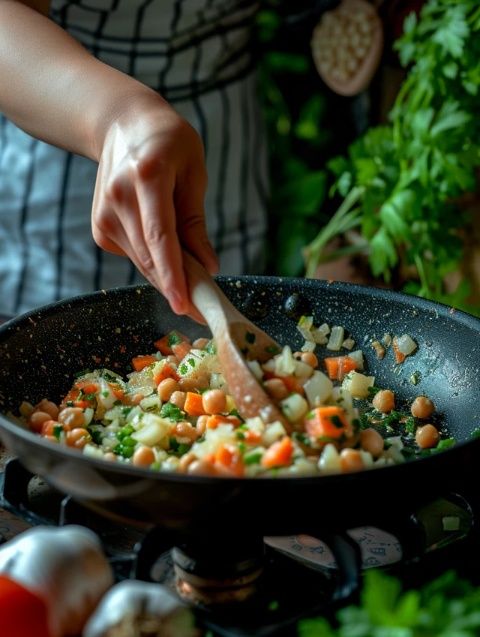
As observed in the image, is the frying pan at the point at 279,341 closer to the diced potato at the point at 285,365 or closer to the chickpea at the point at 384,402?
the chickpea at the point at 384,402

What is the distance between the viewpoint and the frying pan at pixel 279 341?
0.99 meters

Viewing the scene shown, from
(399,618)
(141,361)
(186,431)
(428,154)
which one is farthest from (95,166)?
(399,618)

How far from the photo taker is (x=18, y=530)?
1.28 m

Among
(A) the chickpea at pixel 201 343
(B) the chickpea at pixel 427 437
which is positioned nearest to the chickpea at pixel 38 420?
(A) the chickpea at pixel 201 343

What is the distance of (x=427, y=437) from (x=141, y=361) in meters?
0.51

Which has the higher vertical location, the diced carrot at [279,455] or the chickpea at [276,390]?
the chickpea at [276,390]

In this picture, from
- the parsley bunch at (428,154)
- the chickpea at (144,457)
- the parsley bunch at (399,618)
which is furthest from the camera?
the parsley bunch at (428,154)

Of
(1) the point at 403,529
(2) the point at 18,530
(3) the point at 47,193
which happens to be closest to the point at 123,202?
(2) the point at 18,530

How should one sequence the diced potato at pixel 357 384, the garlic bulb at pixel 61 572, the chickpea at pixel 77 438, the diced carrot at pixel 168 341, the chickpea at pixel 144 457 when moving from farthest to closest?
1. the diced carrot at pixel 168 341
2. the diced potato at pixel 357 384
3. the chickpea at pixel 77 438
4. the chickpea at pixel 144 457
5. the garlic bulb at pixel 61 572

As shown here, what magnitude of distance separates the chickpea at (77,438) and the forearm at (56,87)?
0.43m

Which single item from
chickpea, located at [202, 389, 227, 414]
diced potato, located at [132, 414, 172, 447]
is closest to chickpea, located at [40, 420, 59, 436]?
diced potato, located at [132, 414, 172, 447]

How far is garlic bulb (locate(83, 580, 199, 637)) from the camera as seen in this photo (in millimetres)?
938

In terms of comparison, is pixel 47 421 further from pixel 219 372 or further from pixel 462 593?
pixel 462 593

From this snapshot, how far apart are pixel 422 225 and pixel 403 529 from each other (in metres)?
1.40
